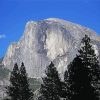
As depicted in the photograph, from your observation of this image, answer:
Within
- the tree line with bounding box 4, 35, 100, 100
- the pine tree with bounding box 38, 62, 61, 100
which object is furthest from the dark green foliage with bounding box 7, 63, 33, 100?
the pine tree with bounding box 38, 62, 61, 100

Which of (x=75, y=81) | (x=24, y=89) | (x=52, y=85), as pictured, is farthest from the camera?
(x=52, y=85)

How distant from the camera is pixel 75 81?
32.8 metres

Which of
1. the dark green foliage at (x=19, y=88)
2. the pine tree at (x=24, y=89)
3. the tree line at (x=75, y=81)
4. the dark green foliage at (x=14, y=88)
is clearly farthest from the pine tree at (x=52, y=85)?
the dark green foliage at (x=14, y=88)

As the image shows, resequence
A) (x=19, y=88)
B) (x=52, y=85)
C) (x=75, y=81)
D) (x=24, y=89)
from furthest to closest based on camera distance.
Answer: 1. (x=52, y=85)
2. (x=24, y=89)
3. (x=19, y=88)
4. (x=75, y=81)

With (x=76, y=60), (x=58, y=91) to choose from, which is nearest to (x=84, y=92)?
(x=76, y=60)

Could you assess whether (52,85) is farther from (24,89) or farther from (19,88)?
(19,88)

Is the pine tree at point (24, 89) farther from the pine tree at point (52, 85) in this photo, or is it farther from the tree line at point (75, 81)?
the pine tree at point (52, 85)

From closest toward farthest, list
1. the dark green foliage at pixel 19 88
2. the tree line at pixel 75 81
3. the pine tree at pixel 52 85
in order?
the tree line at pixel 75 81, the dark green foliage at pixel 19 88, the pine tree at pixel 52 85

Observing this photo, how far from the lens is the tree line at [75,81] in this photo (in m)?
32.2

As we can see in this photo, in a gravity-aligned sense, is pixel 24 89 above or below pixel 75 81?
above

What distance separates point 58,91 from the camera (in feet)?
177

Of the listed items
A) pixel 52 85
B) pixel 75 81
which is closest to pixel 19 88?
pixel 52 85

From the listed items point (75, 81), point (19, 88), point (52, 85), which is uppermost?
point (52, 85)

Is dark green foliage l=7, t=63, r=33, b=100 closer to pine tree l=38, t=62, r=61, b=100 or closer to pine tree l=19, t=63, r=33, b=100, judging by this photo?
pine tree l=19, t=63, r=33, b=100
